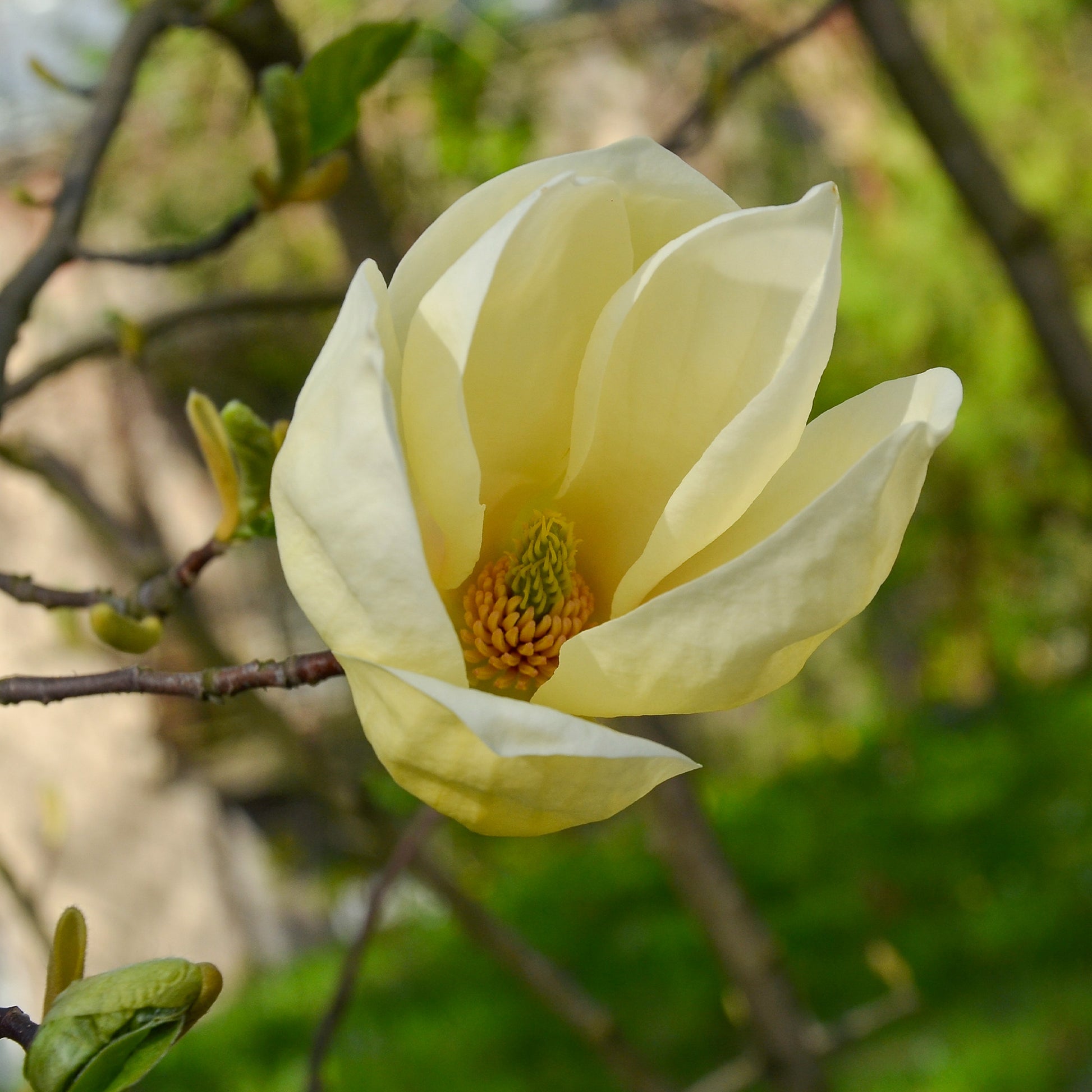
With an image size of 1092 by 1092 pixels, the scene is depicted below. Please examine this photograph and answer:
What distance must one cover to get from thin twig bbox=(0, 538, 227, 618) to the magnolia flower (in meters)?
0.09

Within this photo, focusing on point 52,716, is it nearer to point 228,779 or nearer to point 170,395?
point 228,779

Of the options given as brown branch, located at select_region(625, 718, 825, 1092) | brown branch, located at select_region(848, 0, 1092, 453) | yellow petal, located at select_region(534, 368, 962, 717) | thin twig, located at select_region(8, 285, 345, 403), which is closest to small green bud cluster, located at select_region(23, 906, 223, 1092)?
yellow petal, located at select_region(534, 368, 962, 717)

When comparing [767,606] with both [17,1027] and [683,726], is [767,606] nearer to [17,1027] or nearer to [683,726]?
[17,1027]

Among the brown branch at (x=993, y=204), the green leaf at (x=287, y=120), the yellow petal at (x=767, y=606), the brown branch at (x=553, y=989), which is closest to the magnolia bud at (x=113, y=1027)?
the yellow petal at (x=767, y=606)

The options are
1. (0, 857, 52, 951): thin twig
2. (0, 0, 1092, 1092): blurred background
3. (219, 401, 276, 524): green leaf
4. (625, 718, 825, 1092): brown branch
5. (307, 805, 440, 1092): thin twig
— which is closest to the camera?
(219, 401, 276, 524): green leaf

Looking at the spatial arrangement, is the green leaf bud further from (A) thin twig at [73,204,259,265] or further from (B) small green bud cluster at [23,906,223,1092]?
(A) thin twig at [73,204,259,265]

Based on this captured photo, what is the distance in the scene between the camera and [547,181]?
0.31 m

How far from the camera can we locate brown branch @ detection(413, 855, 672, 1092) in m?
0.85

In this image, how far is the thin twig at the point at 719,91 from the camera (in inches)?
30.2

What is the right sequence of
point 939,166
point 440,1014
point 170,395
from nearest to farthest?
point 939,166, point 440,1014, point 170,395

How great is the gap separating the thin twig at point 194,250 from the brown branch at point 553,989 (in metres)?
0.48

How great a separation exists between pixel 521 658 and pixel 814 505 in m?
0.16

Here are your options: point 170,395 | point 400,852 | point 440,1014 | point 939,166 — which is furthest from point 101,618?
point 170,395

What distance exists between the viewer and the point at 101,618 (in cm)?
37
